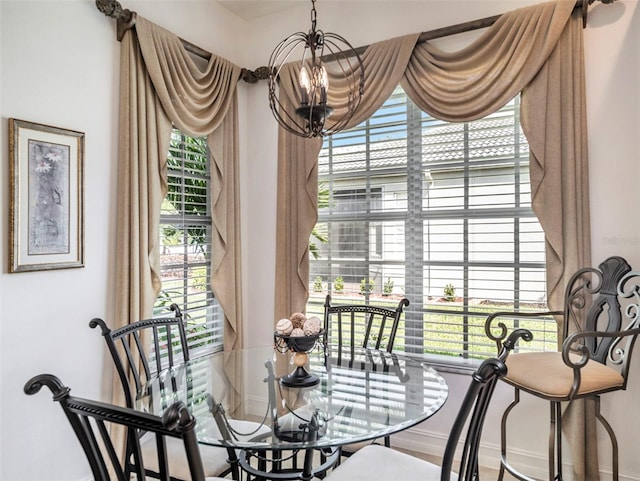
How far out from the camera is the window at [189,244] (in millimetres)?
2953

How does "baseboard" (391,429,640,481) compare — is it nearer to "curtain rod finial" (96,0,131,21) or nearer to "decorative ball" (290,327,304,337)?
"decorative ball" (290,327,304,337)

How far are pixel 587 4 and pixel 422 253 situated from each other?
1.70 meters

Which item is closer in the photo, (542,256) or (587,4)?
(587,4)

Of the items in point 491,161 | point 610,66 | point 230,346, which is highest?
point 610,66

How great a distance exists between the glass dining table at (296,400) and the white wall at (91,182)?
2.27ft

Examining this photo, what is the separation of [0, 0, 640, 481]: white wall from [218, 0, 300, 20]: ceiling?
473 millimetres

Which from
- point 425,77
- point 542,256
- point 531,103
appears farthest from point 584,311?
point 425,77

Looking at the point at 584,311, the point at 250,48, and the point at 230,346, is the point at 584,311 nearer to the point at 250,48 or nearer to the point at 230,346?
the point at 230,346

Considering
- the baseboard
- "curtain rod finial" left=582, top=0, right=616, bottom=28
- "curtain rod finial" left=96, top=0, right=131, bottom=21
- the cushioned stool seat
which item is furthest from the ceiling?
the baseboard

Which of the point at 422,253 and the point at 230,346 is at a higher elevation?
the point at 422,253

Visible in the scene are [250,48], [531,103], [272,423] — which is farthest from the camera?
[250,48]

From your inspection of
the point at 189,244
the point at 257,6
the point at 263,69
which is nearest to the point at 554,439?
the point at 189,244

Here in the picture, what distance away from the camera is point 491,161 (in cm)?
275

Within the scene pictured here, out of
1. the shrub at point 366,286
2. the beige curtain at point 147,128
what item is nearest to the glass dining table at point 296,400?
the beige curtain at point 147,128
